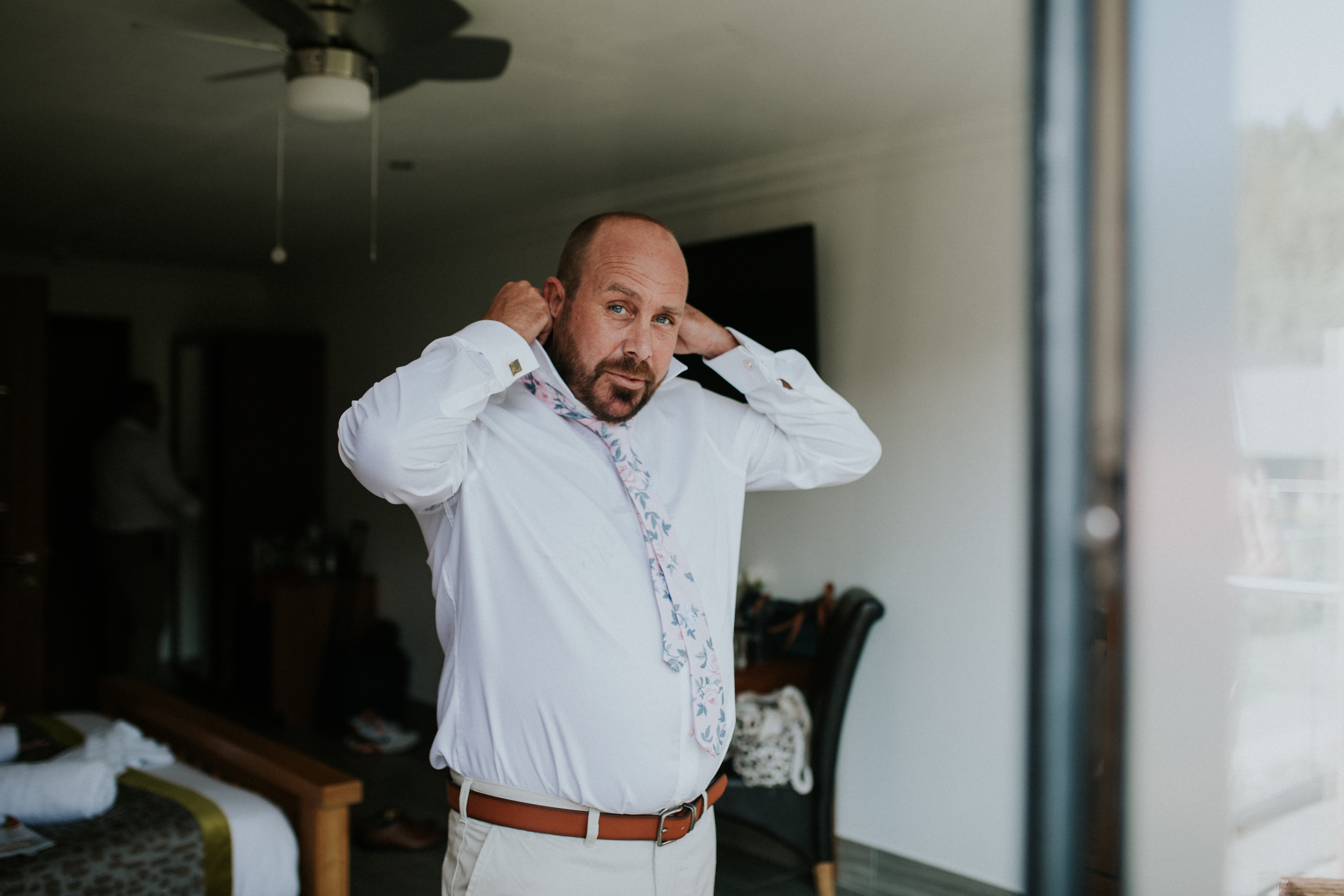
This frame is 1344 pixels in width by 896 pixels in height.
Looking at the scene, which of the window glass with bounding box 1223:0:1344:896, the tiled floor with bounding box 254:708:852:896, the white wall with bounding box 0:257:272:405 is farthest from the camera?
the white wall with bounding box 0:257:272:405

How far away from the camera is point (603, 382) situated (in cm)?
110

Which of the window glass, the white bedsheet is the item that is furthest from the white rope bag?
the window glass

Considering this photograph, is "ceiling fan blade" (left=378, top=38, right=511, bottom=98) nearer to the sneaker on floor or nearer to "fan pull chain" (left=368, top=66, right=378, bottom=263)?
"fan pull chain" (left=368, top=66, right=378, bottom=263)

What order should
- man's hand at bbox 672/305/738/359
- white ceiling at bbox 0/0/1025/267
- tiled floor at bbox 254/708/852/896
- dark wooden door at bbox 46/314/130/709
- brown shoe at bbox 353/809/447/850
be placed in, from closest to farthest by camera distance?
man's hand at bbox 672/305/738/359
white ceiling at bbox 0/0/1025/267
tiled floor at bbox 254/708/852/896
brown shoe at bbox 353/809/447/850
dark wooden door at bbox 46/314/130/709

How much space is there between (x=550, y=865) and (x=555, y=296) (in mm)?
634

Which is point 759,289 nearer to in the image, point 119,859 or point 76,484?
point 119,859

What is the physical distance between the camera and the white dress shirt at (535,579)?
1.02 m

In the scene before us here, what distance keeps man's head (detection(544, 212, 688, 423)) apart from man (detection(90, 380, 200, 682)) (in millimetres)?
4103

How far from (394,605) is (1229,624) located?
2.87m

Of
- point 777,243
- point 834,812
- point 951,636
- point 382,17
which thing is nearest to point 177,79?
point 382,17

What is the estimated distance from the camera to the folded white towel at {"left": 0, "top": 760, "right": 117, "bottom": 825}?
1858 mm

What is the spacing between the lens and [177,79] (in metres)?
2.38

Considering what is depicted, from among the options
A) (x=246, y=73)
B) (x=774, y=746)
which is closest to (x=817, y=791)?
(x=774, y=746)

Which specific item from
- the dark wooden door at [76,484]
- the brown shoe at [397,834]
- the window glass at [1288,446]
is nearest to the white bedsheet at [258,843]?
the brown shoe at [397,834]
